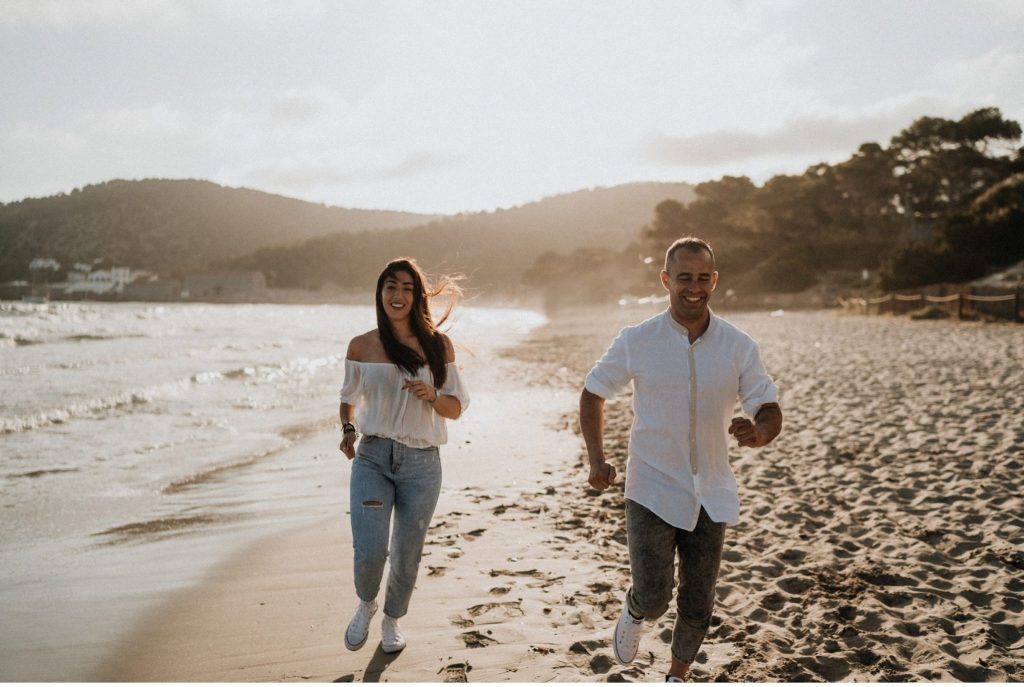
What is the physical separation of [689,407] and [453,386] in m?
1.30

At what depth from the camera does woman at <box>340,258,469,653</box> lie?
3.50 metres

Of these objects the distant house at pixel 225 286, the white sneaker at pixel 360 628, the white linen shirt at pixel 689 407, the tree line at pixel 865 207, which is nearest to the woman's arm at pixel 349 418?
the white sneaker at pixel 360 628

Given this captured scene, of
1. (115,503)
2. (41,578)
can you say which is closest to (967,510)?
(41,578)

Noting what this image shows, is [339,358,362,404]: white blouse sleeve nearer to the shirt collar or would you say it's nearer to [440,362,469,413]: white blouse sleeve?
[440,362,469,413]: white blouse sleeve

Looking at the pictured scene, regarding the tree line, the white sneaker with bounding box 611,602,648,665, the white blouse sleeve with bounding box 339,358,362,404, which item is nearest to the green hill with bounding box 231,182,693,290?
the tree line

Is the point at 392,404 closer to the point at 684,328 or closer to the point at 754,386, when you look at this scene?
the point at 684,328

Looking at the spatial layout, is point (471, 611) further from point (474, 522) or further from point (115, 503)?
point (115, 503)

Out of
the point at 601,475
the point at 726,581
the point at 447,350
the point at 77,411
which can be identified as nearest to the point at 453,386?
the point at 447,350

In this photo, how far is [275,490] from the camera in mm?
7922

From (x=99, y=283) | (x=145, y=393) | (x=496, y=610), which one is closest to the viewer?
(x=496, y=610)

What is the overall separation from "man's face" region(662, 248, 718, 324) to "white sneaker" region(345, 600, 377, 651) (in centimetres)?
209

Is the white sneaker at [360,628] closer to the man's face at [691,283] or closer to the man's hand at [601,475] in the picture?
the man's hand at [601,475]

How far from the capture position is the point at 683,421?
2867 mm

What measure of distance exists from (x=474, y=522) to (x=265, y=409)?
9745 millimetres
